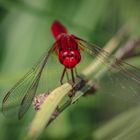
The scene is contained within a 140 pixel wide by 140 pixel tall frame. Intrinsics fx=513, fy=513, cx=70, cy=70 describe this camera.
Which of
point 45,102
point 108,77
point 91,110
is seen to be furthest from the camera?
point 91,110

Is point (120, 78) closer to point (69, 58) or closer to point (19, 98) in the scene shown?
point (69, 58)

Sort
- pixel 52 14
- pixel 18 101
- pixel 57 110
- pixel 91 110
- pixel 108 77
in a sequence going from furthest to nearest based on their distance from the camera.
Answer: pixel 52 14 → pixel 91 110 → pixel 108 77 → pixel 18 101 → pixel 57 110

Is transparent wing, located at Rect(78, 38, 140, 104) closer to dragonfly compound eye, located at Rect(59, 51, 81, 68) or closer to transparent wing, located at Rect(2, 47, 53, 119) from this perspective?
dragonfly compound eye, located at Rect(59, 51, 81, 68)

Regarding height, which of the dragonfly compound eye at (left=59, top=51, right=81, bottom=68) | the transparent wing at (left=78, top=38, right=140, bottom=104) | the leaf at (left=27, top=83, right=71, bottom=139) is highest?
the dragonfly compound eye at (left=59, top=51, right=81, bottom=68)

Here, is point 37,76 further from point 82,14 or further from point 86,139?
point 82,14

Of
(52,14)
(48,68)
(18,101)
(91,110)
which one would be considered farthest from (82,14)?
(18,101)

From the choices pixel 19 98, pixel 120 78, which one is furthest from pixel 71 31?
pixel 19 98

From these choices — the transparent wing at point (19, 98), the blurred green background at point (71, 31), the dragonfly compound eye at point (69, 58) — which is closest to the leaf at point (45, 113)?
the transparent wing at point (19, 98)

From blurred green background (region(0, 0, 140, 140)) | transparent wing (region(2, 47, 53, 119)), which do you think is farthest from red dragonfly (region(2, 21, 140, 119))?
blurred green background (region(0, 0, 140, 140))
